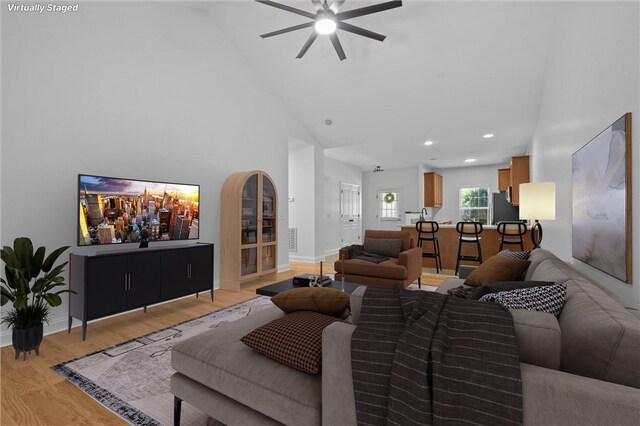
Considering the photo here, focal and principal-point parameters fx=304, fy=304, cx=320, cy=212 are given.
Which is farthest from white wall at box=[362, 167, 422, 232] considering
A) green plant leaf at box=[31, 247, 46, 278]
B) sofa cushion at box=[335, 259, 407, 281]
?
green plant leaf at box=[31, 247, 46, 278]

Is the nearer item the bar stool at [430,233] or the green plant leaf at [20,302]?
the green plant leaf at [20,302]

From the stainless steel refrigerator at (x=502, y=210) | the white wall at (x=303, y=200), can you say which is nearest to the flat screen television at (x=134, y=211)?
the white wall at (x=303, y=200)

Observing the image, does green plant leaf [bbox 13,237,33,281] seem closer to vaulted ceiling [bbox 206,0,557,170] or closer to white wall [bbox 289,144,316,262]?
vaulted ceiling [bbox 206,0,557,170]

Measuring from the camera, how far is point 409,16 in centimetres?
386

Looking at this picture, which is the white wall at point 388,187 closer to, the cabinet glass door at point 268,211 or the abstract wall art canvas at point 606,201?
the cabinet glass door at point 268,211

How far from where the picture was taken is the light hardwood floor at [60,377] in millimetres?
1731

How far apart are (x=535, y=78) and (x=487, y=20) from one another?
4.22 feet

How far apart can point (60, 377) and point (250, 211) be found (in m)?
2.87

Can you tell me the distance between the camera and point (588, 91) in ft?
7.47

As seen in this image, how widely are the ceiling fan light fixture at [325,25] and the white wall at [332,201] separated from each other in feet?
16.1

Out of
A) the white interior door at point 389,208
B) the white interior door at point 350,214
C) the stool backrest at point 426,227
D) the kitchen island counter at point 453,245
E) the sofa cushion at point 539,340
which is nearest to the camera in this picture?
the sofa cushion at point 539,340

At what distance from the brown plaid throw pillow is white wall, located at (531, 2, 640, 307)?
5.38 ft

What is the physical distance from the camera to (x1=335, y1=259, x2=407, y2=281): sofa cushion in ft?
12.5

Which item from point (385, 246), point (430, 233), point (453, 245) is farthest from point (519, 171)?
point (385, 246)
